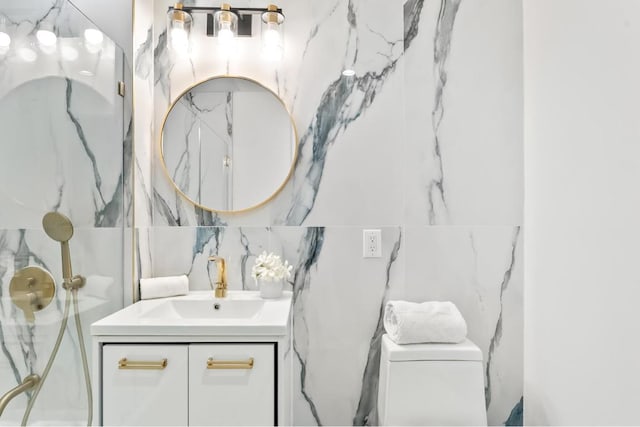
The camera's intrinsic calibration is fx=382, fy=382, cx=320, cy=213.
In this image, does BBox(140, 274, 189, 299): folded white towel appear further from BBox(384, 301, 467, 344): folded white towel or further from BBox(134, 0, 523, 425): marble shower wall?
BBox(384, 301, 467, 344): folded white towel

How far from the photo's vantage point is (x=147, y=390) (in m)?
1.25

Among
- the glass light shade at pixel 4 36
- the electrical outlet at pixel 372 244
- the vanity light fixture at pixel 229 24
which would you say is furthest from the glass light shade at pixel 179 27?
the electrical outlet at pixel 372 244

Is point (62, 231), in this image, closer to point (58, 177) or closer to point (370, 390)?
point (58, 177)

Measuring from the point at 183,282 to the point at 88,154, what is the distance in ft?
2.13

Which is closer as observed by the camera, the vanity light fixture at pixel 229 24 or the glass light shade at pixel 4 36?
the glass light shade at pixel 4 36

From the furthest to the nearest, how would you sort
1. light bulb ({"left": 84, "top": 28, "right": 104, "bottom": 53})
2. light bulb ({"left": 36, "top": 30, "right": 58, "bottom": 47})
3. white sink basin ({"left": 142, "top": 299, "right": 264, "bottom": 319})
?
white sink basin ({"left": 142, "top": 299, "right": 264, "bottom": 319}) < light bulb ({"left": 84, "top": 28, "right": 104, "bottom": 53}) < light bulb ({"left": 36, "top": 30, "right": 58, "bottom": 47})

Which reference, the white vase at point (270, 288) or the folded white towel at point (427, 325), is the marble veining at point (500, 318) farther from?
the white vase at point (270, 288)

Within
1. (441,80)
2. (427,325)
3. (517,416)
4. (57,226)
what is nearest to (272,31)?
(441,80)

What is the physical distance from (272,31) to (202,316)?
4.15 feet

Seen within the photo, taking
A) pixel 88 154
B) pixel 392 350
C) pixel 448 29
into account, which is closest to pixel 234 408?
pixel 392 350

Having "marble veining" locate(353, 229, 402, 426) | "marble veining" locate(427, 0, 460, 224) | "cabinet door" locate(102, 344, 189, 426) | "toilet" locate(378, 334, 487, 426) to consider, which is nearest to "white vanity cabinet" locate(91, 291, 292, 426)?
"cabinet door" locate(102, 344, 189, 426)

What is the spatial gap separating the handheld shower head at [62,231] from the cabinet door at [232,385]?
47cm

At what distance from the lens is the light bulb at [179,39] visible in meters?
1.69

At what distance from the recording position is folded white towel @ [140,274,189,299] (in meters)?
1.61
